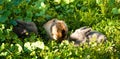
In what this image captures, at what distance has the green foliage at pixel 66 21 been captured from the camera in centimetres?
638

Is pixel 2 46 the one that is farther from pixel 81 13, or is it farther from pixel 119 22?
pixel 119 22

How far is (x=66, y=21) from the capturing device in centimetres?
777

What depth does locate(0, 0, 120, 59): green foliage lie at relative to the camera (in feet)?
20.9

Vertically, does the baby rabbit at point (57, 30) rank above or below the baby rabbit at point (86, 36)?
above

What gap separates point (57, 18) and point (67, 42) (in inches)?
48.6

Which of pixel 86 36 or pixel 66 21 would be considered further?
pixel 66 21

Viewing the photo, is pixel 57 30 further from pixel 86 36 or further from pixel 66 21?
pixel 66 21

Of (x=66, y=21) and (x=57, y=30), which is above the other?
(x=66, y=21)

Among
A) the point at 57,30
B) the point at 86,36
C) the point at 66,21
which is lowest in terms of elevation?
the point at 86,36

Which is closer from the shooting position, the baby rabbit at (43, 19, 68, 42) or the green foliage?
the green foliage

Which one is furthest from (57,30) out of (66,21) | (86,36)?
(66,21)

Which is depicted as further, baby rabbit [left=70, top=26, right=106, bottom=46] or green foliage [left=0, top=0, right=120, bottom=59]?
baby rabbit [left=70, top=26, right=106, bottom=46]

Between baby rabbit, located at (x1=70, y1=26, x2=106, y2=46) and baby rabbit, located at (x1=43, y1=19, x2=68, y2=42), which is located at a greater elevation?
baby rabbit, located at (x1=43, y1=19, x2=68, y2=42)

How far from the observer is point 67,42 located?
22.0 feet
